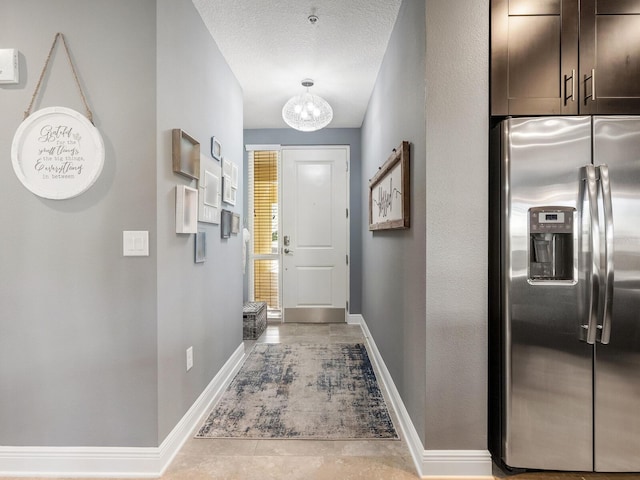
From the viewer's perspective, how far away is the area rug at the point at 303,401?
2.19 m

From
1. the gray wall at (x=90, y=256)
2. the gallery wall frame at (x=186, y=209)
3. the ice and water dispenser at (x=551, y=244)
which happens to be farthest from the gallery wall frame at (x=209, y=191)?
the ice and water dispenser at (x=551, y=244)

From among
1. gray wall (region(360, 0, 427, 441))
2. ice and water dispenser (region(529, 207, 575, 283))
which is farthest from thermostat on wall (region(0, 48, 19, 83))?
ice and water dispenser (region(529, 207, 575, 283))

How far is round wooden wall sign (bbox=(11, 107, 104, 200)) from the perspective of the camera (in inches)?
68.8

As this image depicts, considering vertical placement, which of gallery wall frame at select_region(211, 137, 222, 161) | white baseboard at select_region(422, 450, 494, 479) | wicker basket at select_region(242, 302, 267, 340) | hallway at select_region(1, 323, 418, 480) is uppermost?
gallery wall frame at select_region(211, 137, 222, 161)

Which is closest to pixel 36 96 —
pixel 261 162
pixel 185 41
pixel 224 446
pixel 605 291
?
pixel 185 41

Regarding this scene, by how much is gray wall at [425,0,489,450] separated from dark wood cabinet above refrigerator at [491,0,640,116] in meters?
0.14

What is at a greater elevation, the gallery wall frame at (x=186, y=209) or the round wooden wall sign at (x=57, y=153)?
the round wooden wall sign at (x=57, y=153)

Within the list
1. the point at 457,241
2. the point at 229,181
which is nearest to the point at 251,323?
the point at 229,181

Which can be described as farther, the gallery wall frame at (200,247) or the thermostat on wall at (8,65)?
the gallery wall frame at (200,247)

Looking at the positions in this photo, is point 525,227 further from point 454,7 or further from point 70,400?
point 70,400

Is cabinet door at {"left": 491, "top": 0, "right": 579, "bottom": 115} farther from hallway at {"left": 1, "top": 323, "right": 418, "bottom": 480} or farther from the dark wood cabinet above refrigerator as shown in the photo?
hallway at {"left": 1, "top": 323, "right": 418, "bottom": 480}

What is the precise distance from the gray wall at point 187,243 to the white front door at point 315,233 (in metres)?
1.86

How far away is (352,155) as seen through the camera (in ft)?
16.2

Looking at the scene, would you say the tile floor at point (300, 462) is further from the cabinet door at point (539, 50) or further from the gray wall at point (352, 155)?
the gray wall at point (352, 155)
